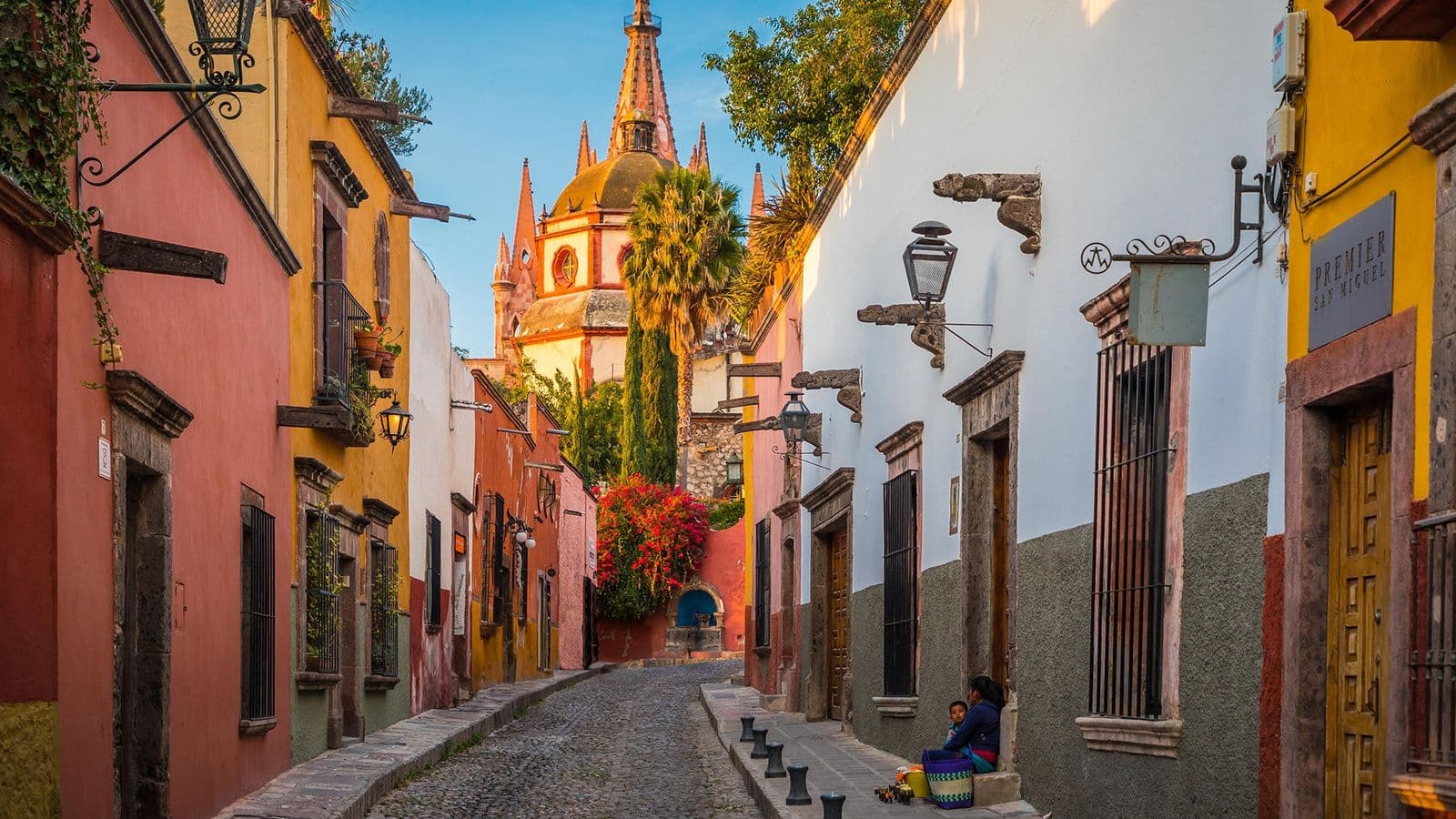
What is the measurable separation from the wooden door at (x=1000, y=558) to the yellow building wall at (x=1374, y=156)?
205 inches

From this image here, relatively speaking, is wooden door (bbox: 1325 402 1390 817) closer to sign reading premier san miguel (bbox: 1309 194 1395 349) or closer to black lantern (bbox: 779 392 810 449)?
sign reading premier san miguel (bbox: 1309 194 1395 349)

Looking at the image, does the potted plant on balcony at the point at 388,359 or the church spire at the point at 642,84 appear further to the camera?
the church spire at the point at 642,84

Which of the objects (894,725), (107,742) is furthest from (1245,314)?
(894,725)

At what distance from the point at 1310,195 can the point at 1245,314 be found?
745 millimetres

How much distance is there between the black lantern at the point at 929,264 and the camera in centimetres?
1168

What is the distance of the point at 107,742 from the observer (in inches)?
303

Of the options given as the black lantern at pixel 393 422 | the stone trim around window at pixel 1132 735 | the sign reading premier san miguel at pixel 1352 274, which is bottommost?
the stone trim around window at pixel 1132 735

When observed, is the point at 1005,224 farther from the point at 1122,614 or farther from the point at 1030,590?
the point at 1122,614

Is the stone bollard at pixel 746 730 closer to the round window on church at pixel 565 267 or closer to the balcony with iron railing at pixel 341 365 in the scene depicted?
the balcony with iron railing at pixel 341 365

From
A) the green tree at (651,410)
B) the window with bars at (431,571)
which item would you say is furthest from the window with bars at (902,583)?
the green tree at (651,410)

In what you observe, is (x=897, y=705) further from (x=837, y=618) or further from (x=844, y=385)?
(x=837, y=618)

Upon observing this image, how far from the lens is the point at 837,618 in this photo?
62.1 ft

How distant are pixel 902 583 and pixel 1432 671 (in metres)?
9.31

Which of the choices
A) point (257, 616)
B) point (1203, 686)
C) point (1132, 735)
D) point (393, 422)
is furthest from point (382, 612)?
point (1203, 686)
